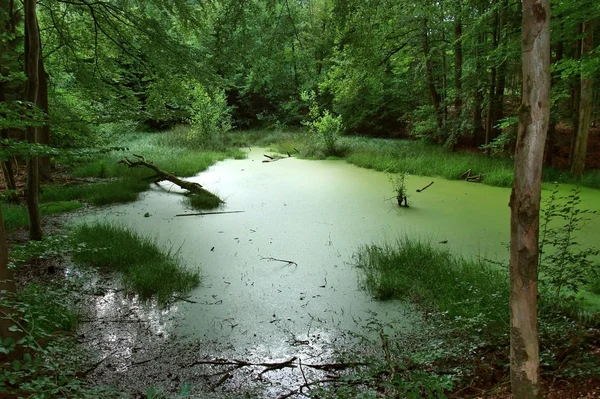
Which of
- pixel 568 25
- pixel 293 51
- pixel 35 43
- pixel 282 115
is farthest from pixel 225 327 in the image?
pixel 282 115

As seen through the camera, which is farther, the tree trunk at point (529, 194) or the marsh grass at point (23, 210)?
the marsh grass at point (23, 210)

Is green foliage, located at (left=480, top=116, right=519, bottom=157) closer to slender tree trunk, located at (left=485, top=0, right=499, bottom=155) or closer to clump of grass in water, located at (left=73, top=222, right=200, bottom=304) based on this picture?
slender tree trunk, located at (left=485, top=0, right=499, bottom=155)

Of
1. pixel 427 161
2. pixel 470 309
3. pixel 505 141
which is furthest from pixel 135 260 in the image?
pixel 505 141

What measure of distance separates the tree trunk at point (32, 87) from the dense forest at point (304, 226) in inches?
0.6

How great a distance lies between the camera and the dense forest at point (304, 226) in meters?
1.53

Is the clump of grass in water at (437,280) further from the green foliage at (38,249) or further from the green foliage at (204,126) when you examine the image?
the green foliage at (204,126)

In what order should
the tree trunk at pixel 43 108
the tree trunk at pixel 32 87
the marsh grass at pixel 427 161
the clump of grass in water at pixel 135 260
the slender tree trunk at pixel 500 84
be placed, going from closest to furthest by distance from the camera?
1. the clump of grass in water at pixel 135 260
2. the tree trunk at pixel 32 87
3. the tree trunk at pixel 43 108
4. the marsh grass at pixel 427 161
5. the slender tree trunk at pixel 500 84

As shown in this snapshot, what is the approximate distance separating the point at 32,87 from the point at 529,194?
394 cm

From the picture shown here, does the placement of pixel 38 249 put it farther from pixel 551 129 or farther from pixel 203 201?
pixel 551 129

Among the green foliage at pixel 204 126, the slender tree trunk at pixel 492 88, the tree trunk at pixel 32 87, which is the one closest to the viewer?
the tree trunk at pixel 32 87

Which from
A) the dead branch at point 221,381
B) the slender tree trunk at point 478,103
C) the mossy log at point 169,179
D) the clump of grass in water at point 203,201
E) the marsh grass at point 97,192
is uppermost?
the slender tree trunk at point 478,103

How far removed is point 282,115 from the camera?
61.9 feet

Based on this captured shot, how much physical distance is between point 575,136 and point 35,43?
7969 millimetres

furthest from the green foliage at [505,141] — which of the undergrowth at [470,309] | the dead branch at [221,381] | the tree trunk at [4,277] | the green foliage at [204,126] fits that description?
the green foliage at [204,126]
